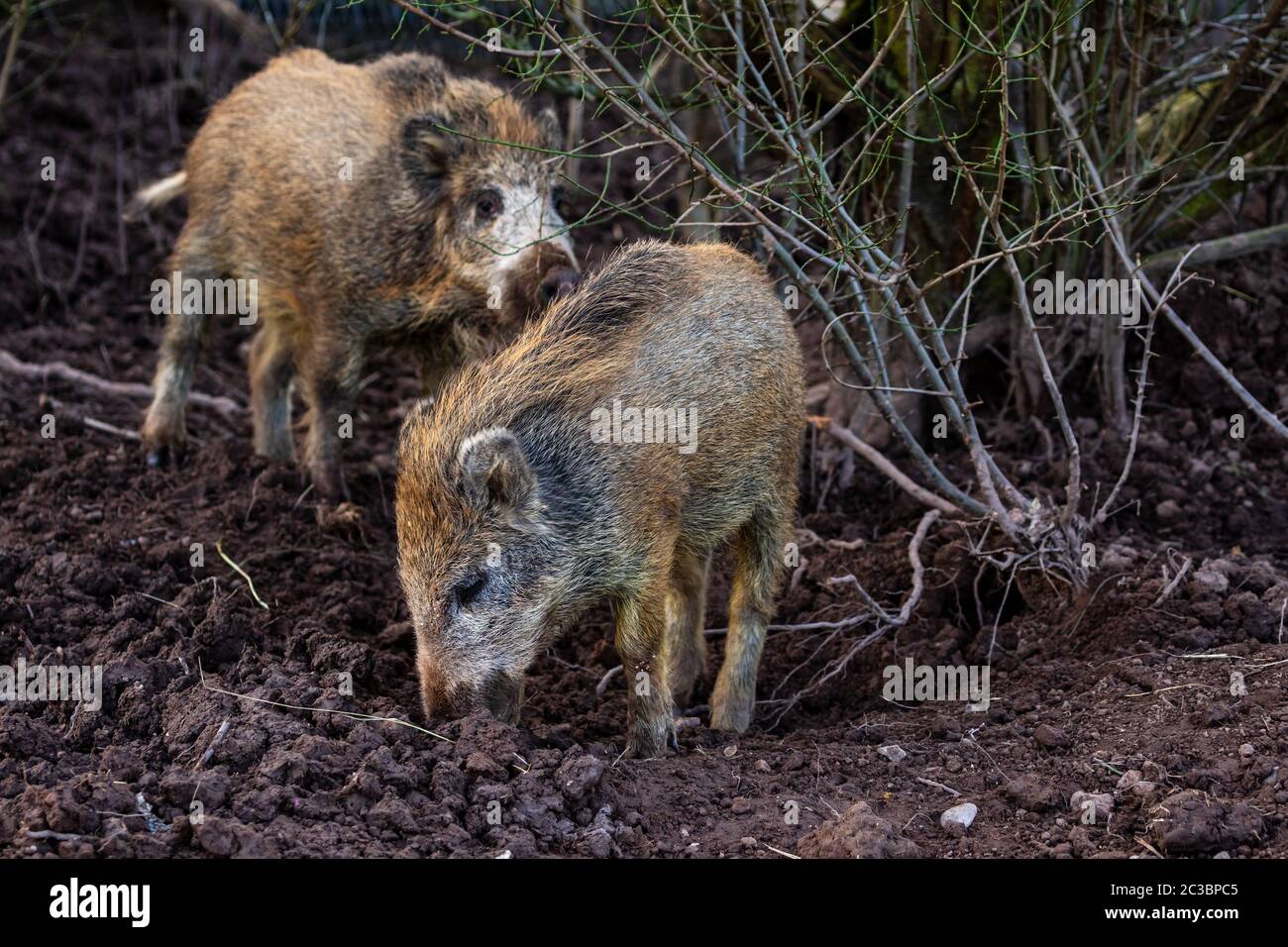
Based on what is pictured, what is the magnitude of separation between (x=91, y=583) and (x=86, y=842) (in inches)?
86.9

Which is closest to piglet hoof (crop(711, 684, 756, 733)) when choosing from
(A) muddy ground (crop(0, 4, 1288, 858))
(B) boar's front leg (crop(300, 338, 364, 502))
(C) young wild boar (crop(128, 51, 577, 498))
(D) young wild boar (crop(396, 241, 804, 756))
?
(A) muddy ground (crop(0, 4, 1288, 858))

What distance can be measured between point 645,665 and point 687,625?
109 centimetres

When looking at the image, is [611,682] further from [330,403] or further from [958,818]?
[330,403]

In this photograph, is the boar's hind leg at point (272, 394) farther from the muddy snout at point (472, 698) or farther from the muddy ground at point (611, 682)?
the muddy snout at point (472, 698)

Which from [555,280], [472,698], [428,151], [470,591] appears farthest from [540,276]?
[472,698]

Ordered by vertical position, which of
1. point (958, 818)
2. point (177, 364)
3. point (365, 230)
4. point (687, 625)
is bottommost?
point (958, 818)

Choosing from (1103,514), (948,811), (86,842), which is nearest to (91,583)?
(86,842)

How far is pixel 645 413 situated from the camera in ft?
18.8

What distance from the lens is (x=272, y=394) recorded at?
8625 mm

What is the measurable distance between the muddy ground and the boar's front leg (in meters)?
0.15

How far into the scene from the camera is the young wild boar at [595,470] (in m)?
5.50

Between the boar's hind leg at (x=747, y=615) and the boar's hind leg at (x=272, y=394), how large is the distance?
10.6 ft

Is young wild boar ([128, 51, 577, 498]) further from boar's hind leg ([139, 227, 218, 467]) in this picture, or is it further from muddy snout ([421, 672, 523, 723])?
muddy snout ([421, 672, 523, 723])

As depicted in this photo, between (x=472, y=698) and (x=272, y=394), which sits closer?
(x=472, y=698)
